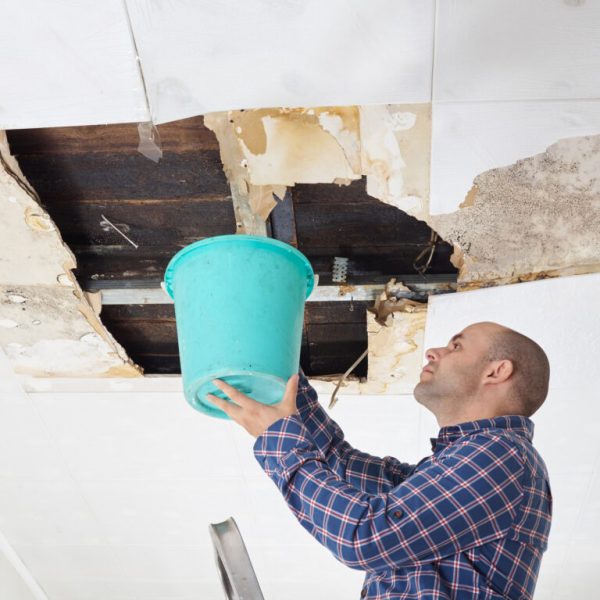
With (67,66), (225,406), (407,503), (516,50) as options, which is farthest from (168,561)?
(516,50)

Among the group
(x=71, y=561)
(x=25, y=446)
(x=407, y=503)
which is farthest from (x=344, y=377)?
(x=71, y=561)

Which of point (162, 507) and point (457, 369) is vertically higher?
point (457, 369)

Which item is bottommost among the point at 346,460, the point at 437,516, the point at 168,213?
the point at 346,460

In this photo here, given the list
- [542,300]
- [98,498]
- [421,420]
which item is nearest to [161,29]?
[542,300]

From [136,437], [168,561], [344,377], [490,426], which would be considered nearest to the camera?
[490,426]

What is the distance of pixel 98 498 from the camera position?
257cm

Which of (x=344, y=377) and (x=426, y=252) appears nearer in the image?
(x=426, y=252)

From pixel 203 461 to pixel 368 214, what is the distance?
1178 mm

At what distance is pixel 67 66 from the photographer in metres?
1.28

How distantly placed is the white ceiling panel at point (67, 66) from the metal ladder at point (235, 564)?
29.9 inches

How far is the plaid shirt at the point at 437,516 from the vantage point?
1090 millimetres

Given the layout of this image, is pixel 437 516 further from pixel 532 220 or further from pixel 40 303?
pixel 40 303

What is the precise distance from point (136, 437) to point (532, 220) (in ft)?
4.60

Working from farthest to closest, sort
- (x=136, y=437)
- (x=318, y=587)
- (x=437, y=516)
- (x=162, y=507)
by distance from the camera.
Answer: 1. (x=318, y=587)
2. (x=162, y=507)
3. (x=136, y=437)
4. (x=437, y=516)
